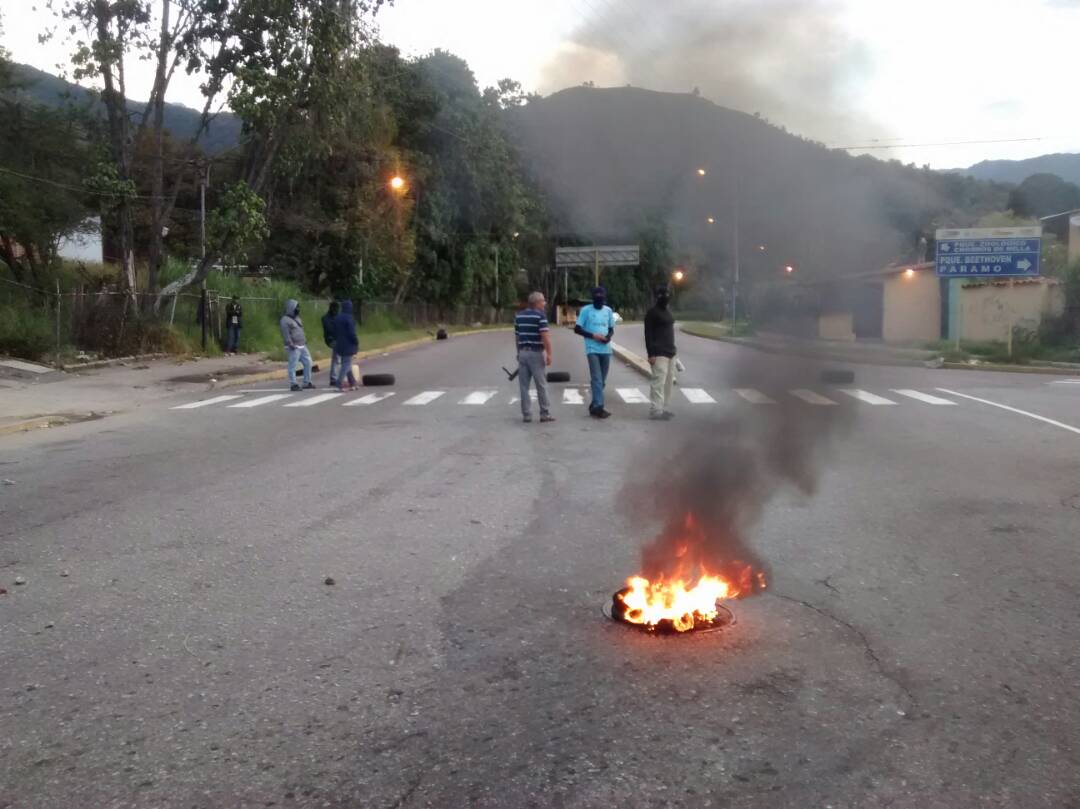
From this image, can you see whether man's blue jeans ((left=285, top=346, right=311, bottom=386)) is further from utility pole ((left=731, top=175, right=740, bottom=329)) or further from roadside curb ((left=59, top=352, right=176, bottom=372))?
utility pole ((left=731, top=175, right=740, bottom=329))

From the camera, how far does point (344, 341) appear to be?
16.7m

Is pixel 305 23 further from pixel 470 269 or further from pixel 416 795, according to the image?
pixel 470 269

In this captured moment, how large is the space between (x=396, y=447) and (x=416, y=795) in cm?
713

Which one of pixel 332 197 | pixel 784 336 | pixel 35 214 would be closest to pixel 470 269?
pixel 332 197

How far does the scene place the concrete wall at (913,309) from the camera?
95.9 ft

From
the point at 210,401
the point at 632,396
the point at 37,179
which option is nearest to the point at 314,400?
the point at 210,401

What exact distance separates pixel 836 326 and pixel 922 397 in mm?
2785

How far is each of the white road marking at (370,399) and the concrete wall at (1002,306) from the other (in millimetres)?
19592

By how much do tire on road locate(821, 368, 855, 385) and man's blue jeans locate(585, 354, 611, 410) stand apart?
3.13 metres

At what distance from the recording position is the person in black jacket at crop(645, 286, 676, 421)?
11.9 metres

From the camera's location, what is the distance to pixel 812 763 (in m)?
2.93

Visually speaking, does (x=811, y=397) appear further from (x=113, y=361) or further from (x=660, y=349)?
(x=113, y=361)

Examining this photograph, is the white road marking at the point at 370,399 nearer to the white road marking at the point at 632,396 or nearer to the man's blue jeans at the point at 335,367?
the man's blue jeans at the point at 335,367

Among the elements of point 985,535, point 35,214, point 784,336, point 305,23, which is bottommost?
point 985,535
